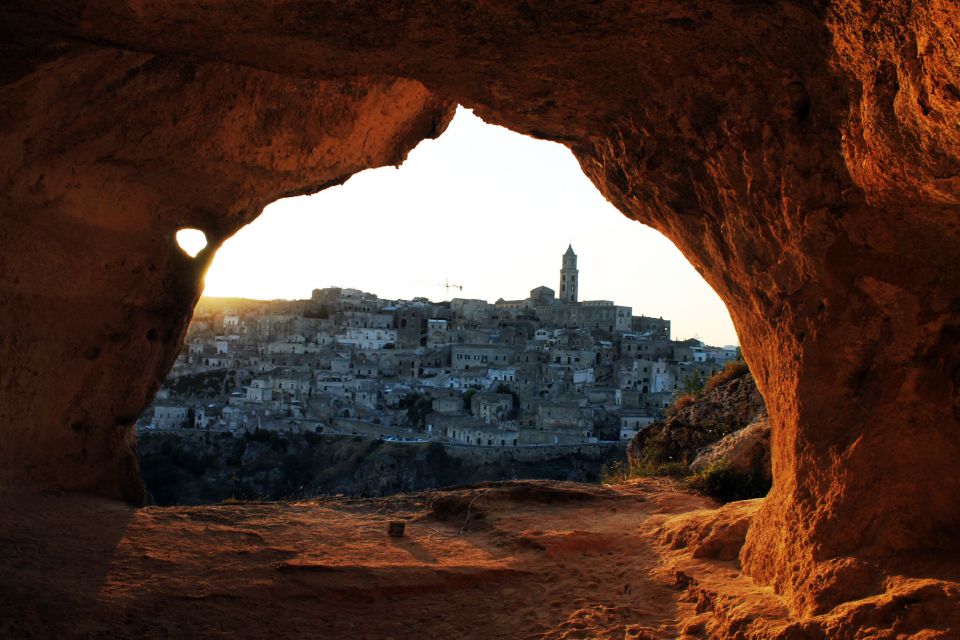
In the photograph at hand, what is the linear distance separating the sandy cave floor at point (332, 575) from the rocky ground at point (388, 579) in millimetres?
14

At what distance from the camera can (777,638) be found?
347cm

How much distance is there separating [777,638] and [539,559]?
253cm

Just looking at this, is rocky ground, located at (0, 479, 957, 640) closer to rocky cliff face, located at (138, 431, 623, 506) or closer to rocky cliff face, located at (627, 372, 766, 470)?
rocky cliff face, located at (627, 372, 766, 470)

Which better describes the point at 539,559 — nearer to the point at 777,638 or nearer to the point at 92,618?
the point at 777,638

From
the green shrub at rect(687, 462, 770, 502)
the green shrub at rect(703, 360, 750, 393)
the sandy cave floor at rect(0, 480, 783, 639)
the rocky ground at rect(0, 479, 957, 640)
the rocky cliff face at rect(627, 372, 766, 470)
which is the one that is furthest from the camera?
the green shrub at rect(703, 360, 750, 393)

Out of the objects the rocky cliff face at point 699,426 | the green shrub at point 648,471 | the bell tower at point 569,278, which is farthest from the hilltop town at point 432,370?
the green shrub at point 648,471

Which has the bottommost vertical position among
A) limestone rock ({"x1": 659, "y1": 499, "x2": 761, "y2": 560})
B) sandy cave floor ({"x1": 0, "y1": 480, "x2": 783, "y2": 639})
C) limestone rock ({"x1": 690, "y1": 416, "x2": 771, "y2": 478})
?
sandy cave floor ({"x1": 0, "y1": 480, "x2": 783, "y2": 639})

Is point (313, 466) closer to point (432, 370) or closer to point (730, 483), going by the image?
point (432, 370)

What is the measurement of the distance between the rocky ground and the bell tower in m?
110

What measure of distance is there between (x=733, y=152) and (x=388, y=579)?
3.55m

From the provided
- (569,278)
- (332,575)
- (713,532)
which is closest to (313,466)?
(332,575)

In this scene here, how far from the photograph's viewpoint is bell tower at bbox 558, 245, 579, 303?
11669 centimetres

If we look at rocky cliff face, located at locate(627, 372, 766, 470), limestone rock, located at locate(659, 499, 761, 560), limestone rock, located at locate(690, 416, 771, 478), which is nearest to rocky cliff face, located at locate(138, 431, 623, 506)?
rocky cliff face, located at locate(627, 372, 766, 470)

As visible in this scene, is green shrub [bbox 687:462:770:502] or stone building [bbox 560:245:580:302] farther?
stone building [bbox 560:245:580:302]
